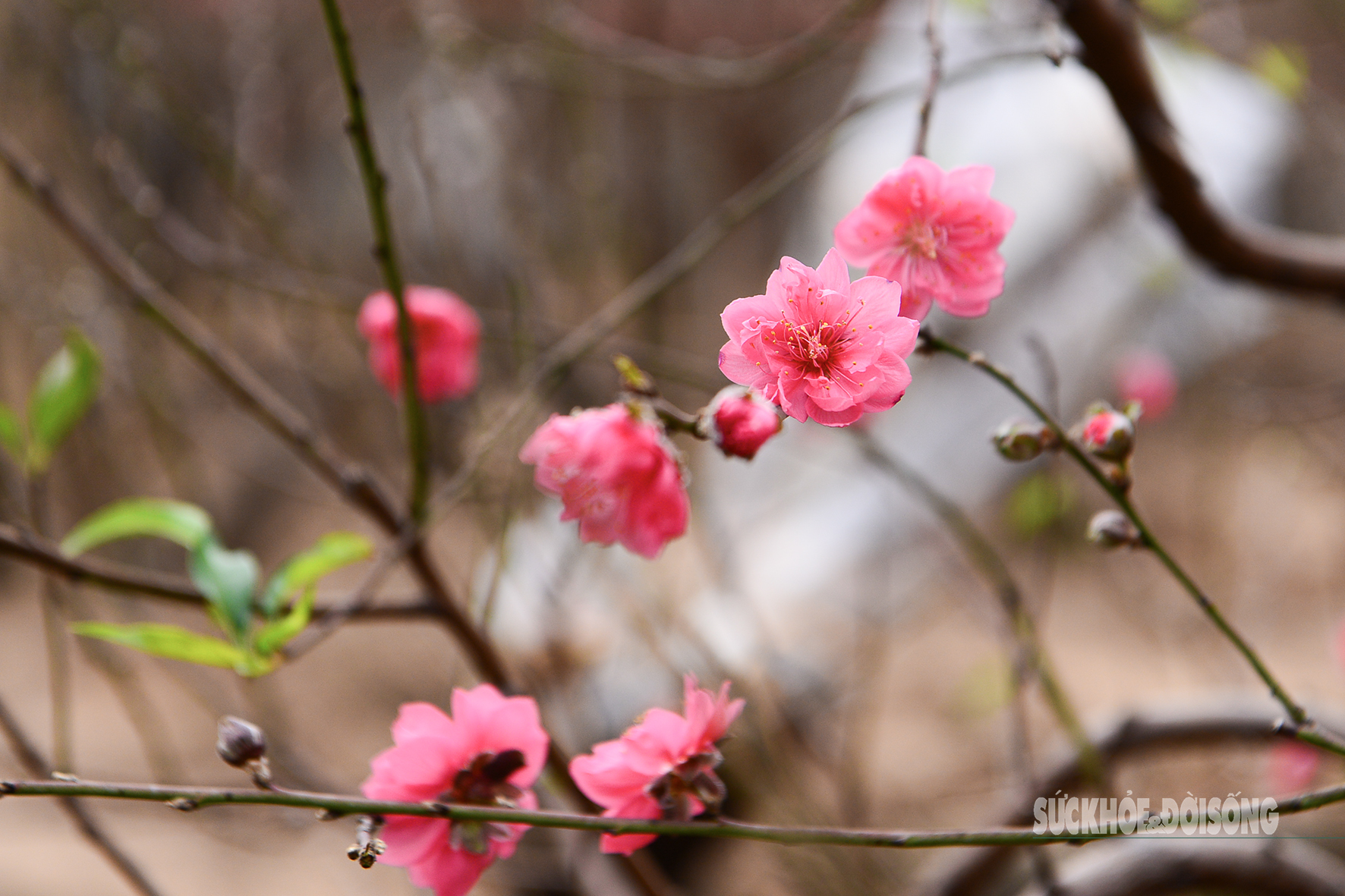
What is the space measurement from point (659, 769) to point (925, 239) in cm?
29

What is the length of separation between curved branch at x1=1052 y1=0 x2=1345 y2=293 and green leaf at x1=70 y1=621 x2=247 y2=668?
2.51 feet

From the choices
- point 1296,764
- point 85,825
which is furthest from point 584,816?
point 1296,764

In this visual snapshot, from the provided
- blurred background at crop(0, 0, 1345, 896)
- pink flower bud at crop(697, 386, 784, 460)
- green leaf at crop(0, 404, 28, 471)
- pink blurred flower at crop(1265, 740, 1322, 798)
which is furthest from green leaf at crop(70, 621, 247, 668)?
pink blurred flower at crop(1265, 740, 1322, 798)

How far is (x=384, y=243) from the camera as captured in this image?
0.57m

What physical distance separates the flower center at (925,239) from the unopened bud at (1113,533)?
0.16 meters

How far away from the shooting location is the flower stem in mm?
385

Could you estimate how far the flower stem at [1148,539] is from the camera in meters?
0.39

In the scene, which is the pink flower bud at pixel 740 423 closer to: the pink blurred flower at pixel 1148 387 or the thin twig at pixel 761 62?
the thin twig at pixel 761 62

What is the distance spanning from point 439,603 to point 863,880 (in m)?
0.87

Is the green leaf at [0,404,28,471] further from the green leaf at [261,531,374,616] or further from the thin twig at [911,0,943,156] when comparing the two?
the thin twig at [911,0,943,156]

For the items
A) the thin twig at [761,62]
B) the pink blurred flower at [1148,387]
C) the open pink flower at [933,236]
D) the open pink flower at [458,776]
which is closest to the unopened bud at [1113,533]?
the open pink flower at [933,236]

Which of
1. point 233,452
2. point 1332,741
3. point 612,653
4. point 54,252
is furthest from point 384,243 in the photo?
point 233,452

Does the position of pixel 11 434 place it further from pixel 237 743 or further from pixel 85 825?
pixel 237 743

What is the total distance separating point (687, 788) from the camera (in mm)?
398
